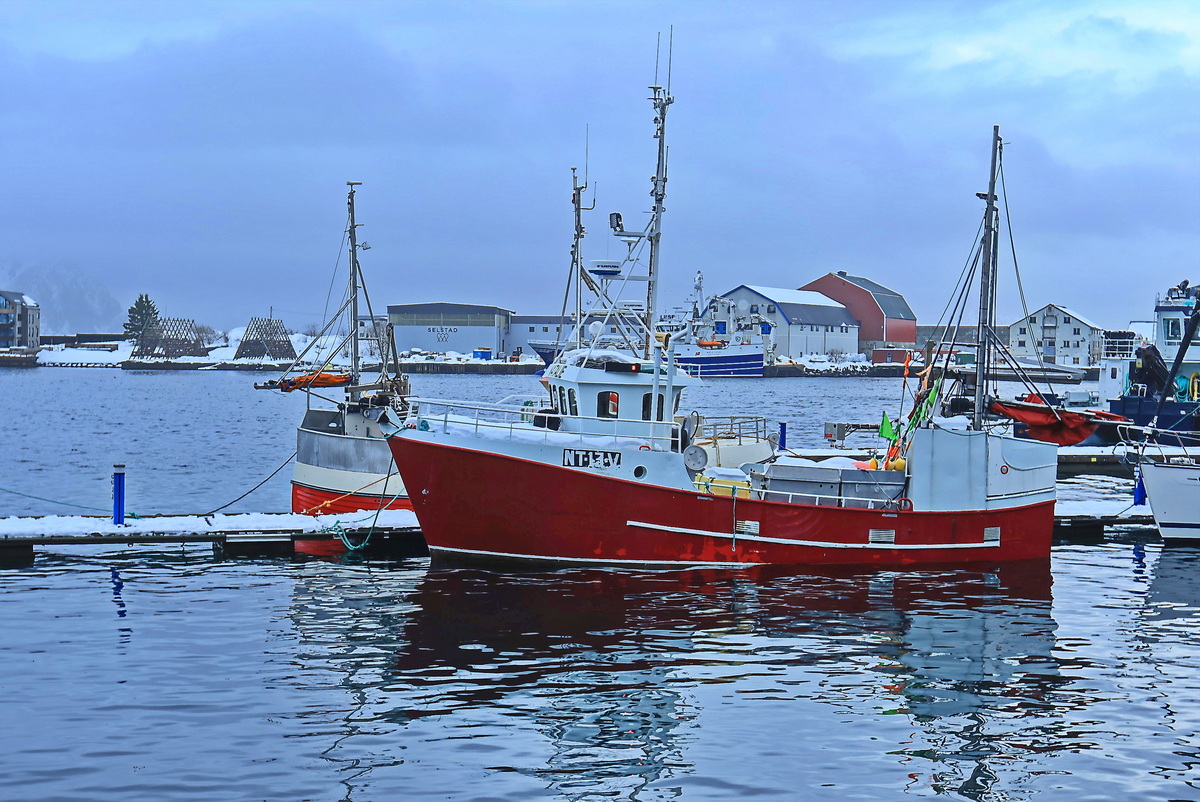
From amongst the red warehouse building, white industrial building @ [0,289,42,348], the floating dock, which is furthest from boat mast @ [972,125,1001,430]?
white industrial building @ [0,289,42,348]

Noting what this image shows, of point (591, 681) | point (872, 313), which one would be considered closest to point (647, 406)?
point (591, 681)

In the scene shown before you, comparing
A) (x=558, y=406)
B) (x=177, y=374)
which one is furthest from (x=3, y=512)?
(x=177, y=374)

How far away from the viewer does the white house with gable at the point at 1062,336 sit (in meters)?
140

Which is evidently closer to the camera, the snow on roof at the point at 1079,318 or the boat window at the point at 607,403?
the boat window at the point at 607,403

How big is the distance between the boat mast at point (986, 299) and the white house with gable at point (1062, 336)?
404 ft

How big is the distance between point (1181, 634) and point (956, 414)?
7334 mm

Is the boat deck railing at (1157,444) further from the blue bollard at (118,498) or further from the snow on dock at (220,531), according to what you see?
the blue bollard at (118,498)

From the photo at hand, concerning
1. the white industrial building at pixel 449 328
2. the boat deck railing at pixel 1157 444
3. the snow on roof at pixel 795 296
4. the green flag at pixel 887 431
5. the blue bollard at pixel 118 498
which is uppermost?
the snow on roof at pixel 795 296

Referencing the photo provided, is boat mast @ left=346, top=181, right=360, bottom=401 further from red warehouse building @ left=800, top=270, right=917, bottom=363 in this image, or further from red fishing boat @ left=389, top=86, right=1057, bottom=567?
red warehouse building @ left=800, top=270, right=917, bottom=363

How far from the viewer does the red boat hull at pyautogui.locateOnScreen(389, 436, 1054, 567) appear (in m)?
21.5

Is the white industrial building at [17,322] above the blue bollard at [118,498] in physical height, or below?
above

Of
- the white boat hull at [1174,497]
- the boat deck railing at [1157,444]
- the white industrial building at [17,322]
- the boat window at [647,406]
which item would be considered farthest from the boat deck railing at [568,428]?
the white industrial building at [17,322]

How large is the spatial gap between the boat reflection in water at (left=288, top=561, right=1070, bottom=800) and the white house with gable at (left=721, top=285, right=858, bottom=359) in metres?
133

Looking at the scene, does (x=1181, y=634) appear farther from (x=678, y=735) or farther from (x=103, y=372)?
(x=103, y=372)
